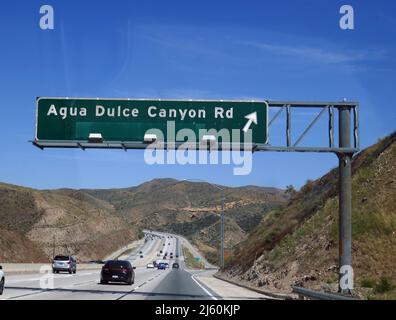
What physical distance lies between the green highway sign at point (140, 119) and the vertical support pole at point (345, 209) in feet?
10.3

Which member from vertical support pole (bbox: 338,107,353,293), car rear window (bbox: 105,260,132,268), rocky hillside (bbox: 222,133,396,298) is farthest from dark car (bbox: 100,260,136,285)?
vertical support pole (bbox: 338,107,353,293)

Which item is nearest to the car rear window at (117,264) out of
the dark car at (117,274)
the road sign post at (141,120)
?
the dark car at (117,274)

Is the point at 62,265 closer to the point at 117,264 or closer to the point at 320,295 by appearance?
the point at 117,264

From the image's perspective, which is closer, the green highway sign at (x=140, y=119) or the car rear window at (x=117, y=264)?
the green highway sign at (x=140, y=119)

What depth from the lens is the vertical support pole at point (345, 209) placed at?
2600 cm

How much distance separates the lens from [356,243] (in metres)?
36.8

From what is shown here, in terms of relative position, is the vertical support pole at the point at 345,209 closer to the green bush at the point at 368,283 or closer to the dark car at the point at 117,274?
the green bush at the point at 368,283

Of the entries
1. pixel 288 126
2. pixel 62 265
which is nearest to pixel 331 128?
pixel 288 126

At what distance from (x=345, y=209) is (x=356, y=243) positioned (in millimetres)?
10732

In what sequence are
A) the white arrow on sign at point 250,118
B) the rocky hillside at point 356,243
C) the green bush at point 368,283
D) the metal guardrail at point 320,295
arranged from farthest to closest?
the rocky hillside at point 356,243 < the green bush at point 368,283 < the white arrow on sign at point 250,118 < the metal guardrail at point 320,295
